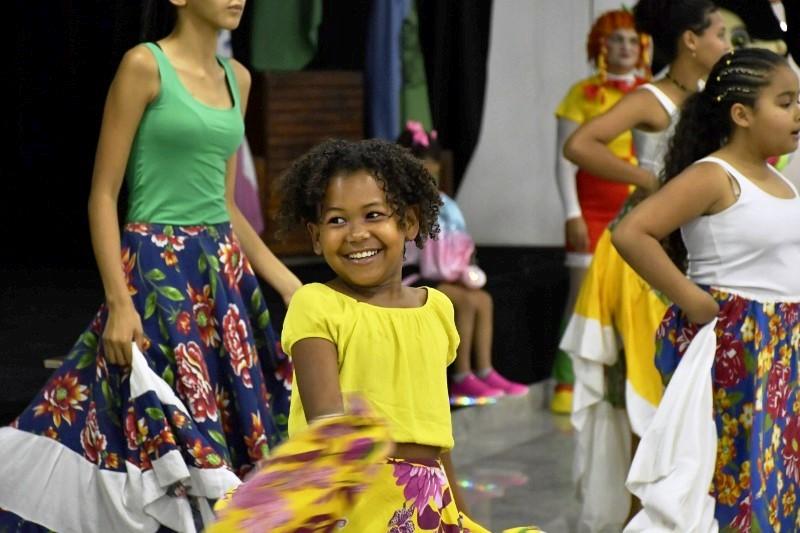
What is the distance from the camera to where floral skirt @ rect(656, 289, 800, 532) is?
3.68m

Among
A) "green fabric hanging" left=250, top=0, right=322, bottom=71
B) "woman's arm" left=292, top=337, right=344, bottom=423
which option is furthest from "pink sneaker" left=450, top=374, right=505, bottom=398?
"woman's arm" left=292, top=337, right=344, bottom=423

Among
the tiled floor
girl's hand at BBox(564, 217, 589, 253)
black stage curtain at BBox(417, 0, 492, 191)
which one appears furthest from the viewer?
black stage curtain at BBox(417, 0, 492, 191)

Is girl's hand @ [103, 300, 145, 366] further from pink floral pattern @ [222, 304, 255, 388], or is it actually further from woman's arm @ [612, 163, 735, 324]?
woman's arm @ [612, 163, 735, 324]

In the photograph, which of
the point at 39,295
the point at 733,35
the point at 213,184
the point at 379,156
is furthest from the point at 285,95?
the point at 379,156

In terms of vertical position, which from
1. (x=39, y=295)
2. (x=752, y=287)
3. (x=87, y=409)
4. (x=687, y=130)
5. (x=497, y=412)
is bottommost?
(x=497, y=412)

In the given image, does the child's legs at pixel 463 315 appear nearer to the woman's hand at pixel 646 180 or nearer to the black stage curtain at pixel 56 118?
the black stage curtain at pixel 56 118

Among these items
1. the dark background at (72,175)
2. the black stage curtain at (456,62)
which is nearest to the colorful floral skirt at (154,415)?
the dark background at (72,175)

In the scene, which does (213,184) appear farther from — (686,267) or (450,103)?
(450,103)

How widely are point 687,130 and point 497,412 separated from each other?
264cm

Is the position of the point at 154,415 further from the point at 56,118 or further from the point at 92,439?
the point at 56,118

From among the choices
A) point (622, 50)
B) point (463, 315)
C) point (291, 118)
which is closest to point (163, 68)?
point (463, 315)

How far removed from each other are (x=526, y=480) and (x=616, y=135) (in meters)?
1.40

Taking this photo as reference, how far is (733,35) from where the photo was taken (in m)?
5.36

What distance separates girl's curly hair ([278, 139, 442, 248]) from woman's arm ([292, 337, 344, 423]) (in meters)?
0.23
